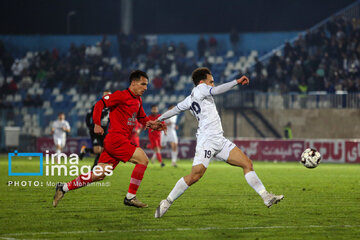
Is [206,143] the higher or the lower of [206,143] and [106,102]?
the lower

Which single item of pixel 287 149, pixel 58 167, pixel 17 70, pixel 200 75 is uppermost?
pixel 17 70

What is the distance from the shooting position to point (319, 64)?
33.0m

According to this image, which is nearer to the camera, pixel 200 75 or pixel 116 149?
pixel 200 75

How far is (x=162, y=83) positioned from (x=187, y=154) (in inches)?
299

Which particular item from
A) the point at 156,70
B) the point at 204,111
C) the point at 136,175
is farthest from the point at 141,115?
the point at 156,70

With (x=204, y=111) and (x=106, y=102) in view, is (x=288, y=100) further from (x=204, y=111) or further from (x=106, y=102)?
(x=204, y=111)

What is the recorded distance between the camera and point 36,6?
149ft

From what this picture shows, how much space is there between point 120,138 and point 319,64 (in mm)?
24340

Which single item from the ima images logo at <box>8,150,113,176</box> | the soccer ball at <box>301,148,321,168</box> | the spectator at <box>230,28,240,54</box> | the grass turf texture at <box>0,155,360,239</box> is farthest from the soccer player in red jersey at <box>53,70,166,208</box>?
the spectator at <box>230,28,240,54</box>

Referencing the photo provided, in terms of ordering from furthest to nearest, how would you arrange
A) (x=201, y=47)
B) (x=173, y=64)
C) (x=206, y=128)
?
(x=173, y=64)
(x=201, y=47)
(x=206, y=128)

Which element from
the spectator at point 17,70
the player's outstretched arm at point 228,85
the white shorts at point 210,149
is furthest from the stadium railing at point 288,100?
the player's outstretched arm at point 228,85

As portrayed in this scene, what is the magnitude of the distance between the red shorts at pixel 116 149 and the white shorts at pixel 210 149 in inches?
55.0

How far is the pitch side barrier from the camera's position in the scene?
2827 cm

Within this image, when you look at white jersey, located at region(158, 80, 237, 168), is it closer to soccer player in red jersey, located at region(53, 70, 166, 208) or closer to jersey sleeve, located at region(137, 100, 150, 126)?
soccer player in red jersey, located at region(53, 70, 166, 208)
